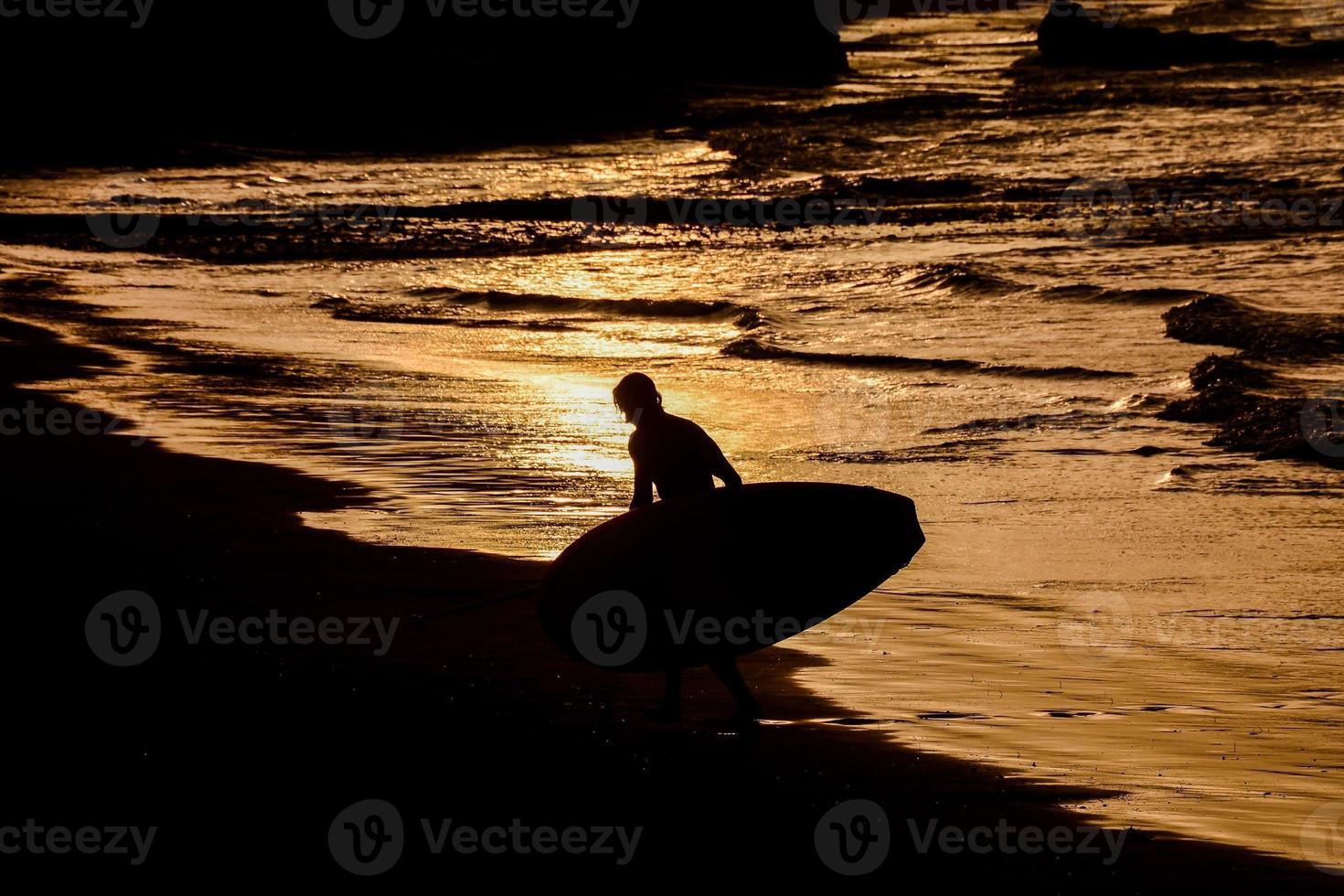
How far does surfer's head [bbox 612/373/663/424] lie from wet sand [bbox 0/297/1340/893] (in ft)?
4.06

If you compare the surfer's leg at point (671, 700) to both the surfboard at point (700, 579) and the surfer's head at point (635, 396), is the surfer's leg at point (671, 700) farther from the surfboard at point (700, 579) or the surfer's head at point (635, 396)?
the surfer's head at point (635, 396)

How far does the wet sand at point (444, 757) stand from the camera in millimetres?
5363

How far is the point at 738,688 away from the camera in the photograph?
6.68m

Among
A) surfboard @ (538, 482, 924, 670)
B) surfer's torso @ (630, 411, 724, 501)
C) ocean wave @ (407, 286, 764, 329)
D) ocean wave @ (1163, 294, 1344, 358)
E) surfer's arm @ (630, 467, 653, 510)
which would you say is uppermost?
surfer's torso @ (630, 411, 724, 501)

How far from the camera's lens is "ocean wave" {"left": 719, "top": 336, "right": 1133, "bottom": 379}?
15.8 metres

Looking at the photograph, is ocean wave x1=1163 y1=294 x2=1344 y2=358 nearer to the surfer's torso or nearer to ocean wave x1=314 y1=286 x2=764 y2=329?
ocean wave x1=314 y1=286 x2=764 y2=329

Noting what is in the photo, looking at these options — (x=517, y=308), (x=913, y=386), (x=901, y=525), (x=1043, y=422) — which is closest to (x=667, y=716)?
(x=901, y=525)

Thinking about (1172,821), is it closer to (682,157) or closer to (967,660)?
(967,660)

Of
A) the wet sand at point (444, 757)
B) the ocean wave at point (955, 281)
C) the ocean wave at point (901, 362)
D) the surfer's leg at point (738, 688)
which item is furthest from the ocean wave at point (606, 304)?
the surfer's leg at point (738, 688)

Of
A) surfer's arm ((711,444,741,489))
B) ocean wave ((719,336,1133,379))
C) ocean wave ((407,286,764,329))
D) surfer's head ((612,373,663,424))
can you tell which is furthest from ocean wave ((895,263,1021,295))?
surfer's head ((612,373,663,424))

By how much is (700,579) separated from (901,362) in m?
10.2

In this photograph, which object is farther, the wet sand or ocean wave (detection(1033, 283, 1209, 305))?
ocean wave (detection(1033, 283, 1209, 305))

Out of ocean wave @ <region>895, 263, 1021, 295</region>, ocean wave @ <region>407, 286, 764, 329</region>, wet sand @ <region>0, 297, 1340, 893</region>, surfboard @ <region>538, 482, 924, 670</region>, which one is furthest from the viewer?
ocean wave @ <region>895, 263, 1021, 295</region>

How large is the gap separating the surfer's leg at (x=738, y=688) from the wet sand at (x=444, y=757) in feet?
0.44
